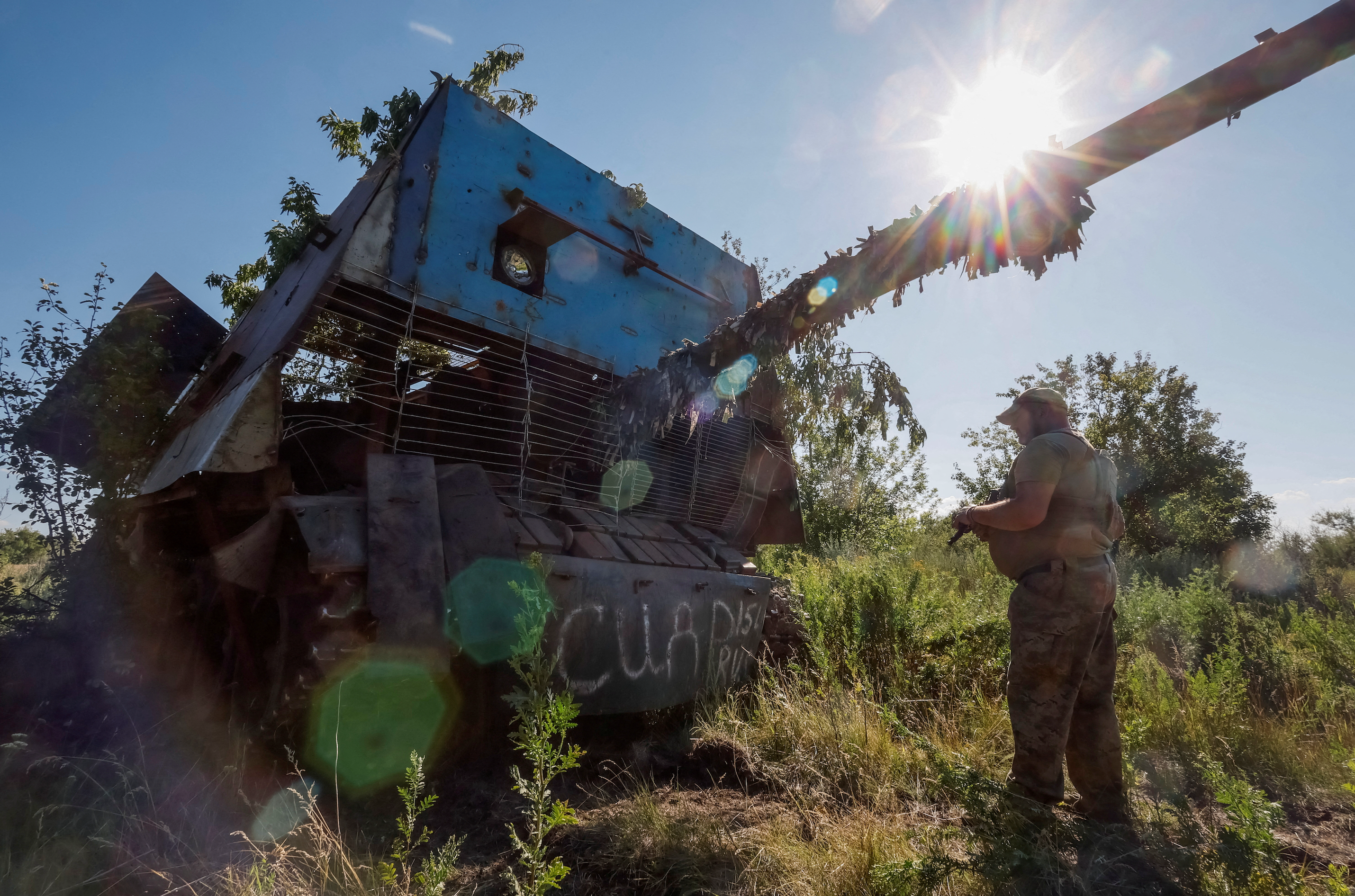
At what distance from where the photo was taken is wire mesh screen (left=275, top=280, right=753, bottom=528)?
16.0 ft

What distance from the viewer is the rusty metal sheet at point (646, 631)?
14.3 feet

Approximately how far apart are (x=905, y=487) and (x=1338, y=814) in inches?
802

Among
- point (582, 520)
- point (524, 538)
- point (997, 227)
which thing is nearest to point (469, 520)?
point (524, 538)

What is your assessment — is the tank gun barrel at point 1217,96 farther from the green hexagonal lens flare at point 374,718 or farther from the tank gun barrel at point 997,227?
the green hexagonal lens flare at point 374,718

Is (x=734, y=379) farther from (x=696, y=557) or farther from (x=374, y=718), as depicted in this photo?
(x=374, y=718)

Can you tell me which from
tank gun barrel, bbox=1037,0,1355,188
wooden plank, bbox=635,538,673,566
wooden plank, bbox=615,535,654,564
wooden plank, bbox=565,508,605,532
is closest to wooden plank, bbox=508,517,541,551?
wooden plank, bbox=565,508,605,532

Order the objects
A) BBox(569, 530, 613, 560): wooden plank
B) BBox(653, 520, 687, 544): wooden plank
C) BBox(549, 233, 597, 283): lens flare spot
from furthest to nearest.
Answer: BBox(549, 233, 597, 283): lens flare spot, BBox(653, 520, 687, 544): wooden plank, BBox(569, 530, 613, 560): wooden plank

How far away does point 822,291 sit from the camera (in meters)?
4.59

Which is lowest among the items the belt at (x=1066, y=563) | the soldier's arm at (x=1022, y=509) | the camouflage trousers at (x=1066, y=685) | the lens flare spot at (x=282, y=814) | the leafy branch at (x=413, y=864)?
the lens flare spot at (x=282, y=814)

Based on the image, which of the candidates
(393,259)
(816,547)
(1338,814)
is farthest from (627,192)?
(816,547)

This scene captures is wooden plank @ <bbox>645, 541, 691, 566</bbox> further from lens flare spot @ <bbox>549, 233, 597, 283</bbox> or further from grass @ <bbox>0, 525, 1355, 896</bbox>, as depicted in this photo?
lens flare spot @ <bbox>549, 233, 597, 283</bbox>

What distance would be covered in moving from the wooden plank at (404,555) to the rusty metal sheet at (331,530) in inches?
2.3

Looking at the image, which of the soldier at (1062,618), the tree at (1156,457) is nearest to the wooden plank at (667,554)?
the soldier at (1062,618)

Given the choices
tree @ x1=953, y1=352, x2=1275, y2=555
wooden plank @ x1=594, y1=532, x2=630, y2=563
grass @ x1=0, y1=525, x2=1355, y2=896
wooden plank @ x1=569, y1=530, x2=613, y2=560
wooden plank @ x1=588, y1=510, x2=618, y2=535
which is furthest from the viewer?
tree @ x1=953, y1=352, x2=1275, y2=555
